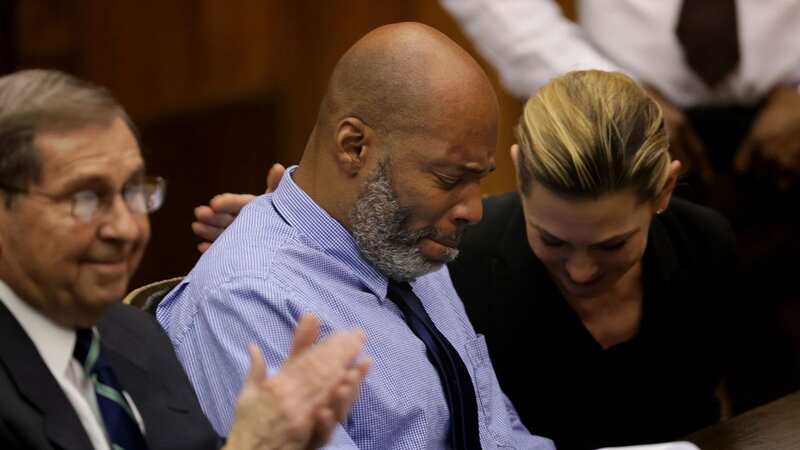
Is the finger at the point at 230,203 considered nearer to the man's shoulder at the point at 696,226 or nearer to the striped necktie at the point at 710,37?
the man's shoulder at the point at 696,226

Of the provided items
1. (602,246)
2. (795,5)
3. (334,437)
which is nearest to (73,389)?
(334,437)

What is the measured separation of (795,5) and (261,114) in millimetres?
1399

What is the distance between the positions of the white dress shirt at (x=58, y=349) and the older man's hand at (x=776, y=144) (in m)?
1.65

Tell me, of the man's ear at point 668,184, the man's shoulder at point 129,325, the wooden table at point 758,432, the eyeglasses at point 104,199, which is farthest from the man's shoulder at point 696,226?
the eyeglasses at point 104,199

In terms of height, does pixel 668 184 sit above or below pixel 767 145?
above

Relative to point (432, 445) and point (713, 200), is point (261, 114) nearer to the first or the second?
point (713, 200)

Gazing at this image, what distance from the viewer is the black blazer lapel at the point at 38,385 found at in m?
1.29

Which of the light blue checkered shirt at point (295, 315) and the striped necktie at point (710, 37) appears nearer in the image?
the light blue checkered shirt at point (295, 315)

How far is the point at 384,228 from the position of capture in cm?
178

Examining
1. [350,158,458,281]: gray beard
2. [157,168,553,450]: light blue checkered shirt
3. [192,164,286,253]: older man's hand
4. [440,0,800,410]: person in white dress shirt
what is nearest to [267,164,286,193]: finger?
[192,164,286,253]: older man's hand

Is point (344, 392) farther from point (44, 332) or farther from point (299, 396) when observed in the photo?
point (44, 332)

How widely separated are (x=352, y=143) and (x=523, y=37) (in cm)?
115

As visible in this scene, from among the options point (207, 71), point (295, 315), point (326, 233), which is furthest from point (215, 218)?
point (207, 71)

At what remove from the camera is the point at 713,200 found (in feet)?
8.81
